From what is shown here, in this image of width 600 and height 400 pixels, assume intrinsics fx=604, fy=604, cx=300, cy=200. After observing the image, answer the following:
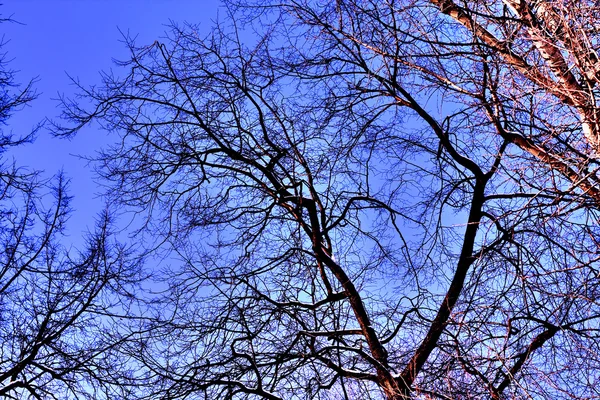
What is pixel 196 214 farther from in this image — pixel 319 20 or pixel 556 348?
pixel 556 348

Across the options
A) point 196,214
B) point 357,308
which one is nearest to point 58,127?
point 196,214

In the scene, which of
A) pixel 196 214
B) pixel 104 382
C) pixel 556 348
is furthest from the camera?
pixel 196 214

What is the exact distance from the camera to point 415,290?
779cm

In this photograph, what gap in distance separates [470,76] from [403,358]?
3665 mm

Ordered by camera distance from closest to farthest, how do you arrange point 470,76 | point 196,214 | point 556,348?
point 470,76
point 556,348
point 196,214

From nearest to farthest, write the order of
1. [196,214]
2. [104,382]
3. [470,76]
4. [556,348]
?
[470,76] → [556,348] → [104,382] → [196,214]

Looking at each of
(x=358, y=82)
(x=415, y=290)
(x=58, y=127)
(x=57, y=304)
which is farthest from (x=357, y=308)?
(x=58, y=127)

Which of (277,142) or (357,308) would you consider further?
(277,142)

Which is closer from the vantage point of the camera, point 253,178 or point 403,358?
point 403,358

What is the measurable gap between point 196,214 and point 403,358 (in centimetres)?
329

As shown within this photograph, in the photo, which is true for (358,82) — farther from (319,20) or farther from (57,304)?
(57,304)

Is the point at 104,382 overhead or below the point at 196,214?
below

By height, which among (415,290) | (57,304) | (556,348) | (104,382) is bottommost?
(556,348)

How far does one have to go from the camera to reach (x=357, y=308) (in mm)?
8000
